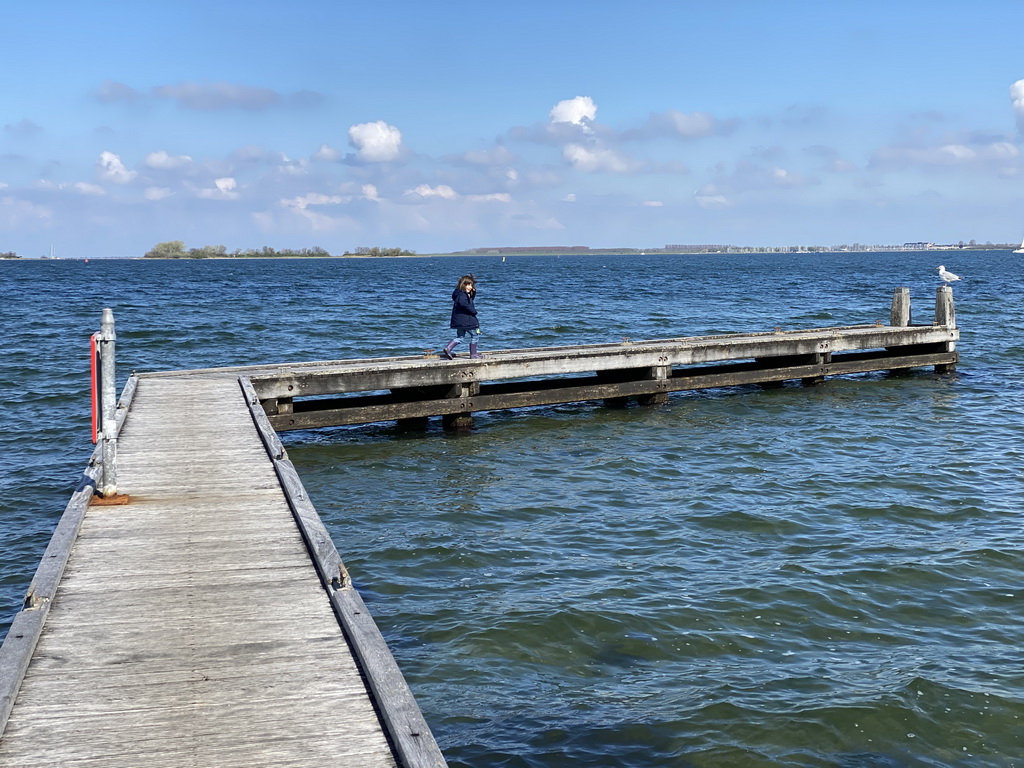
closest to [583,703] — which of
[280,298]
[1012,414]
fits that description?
[1012,414]

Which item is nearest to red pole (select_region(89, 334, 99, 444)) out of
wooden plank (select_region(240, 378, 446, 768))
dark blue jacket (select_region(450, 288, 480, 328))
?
wooden plank (select_region(240, 378, 446, 768))

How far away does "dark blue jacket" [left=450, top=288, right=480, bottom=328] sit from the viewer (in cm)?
1553

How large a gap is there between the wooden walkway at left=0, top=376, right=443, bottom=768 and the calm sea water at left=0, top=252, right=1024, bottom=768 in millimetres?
1373

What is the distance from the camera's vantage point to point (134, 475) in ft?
28.1

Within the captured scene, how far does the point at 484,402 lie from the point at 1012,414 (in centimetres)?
966

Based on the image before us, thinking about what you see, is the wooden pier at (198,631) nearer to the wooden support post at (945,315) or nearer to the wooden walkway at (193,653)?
the wooden walkway at (193,653)

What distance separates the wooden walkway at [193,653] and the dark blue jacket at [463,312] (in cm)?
794

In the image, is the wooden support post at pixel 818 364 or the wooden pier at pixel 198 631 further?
the wooden support post at pixel 818 364

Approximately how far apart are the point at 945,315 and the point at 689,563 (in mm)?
14932

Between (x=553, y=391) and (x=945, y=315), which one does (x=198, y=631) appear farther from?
(x=945, y=315)

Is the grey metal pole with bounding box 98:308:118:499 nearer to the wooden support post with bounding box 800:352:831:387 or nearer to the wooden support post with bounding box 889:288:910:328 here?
the wooden support post with bounding box 800:352:831:387

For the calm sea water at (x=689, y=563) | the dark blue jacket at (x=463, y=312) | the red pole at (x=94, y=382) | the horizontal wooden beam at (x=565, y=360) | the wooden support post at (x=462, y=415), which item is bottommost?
the calm sea water at (x=689, y=563)

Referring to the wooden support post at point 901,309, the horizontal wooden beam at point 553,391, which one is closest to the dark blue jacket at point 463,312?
the horizontal wooden beam at point 553,391

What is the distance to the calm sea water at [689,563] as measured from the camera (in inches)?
243
